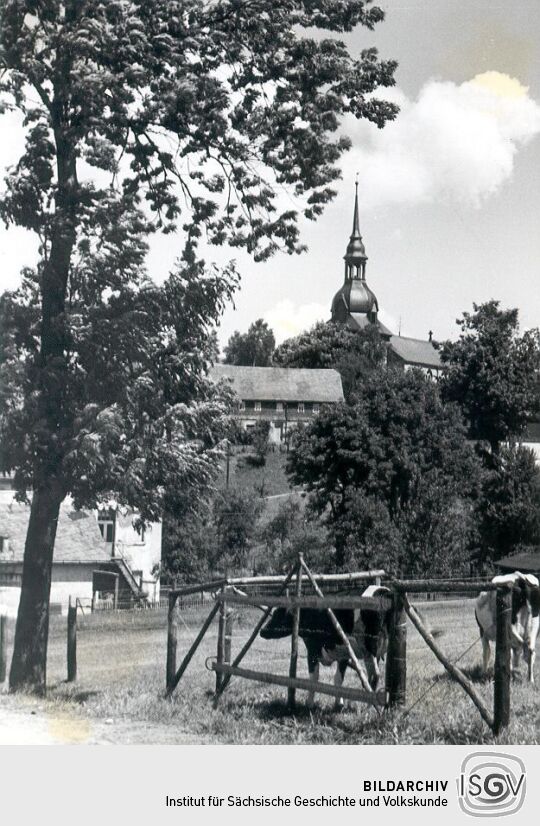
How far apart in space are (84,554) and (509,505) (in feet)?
31.5

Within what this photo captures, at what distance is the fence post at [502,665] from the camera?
7.41 meters

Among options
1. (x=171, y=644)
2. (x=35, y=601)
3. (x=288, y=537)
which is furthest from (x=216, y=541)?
(x=171, y=644)

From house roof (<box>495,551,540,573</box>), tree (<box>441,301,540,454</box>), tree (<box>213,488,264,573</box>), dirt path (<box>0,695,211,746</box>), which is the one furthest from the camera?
tree (<box>213,488,264,573</box>)

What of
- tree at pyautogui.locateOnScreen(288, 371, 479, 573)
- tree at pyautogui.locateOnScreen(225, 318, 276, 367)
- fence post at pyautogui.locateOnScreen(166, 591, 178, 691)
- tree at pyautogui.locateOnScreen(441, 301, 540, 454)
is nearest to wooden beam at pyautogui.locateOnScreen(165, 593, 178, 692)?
fence post at pyautogui.locateOnScreen(166, 591, 178, 691)

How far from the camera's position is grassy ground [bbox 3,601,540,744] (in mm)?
8023

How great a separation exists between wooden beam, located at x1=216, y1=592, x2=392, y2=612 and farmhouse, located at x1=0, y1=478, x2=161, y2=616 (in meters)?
4.04

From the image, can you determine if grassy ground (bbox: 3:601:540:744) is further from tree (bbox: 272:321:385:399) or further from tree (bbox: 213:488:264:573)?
tree (bbox: 272:321:385:399)

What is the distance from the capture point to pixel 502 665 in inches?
295

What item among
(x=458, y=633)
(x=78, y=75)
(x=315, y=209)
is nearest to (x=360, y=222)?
(x=315, y=209)

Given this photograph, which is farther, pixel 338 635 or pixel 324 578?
pixel 324 578

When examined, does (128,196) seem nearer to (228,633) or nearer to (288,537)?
(228,633)

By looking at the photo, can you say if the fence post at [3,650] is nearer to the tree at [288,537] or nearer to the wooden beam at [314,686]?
the wooden beam at [314,686]

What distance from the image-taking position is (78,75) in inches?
452

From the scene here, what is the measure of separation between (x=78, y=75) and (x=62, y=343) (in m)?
3.42
